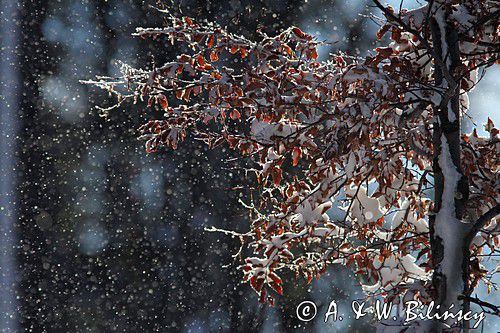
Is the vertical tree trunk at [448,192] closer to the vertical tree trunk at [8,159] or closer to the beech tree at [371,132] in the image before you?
the beech tree at [371,132]

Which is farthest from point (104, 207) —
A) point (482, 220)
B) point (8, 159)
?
point (482, 220)

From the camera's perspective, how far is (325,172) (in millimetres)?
2891

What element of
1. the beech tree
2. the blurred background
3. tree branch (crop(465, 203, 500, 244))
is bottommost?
tree branch (crop(465, 203, 500, 244))

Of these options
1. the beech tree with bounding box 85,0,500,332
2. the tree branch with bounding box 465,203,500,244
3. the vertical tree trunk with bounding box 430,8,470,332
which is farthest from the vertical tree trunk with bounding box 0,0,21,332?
the tree branch with bounding box 465,203,500,244

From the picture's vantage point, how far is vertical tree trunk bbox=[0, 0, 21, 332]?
841 centimetres

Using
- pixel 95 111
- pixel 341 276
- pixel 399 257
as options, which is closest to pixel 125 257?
pixel 95 111

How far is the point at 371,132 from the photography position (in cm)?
242

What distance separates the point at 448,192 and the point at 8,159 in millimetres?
7880

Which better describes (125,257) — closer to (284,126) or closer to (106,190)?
(106,190)

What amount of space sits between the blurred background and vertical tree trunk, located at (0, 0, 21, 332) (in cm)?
2

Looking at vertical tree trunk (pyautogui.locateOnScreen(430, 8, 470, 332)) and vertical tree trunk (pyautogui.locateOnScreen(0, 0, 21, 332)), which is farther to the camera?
vertical tree trunk (pyautogui.locateOnScreen(0, 0, 21, 332))

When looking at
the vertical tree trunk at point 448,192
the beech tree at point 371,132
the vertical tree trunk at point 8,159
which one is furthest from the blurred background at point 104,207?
the vertical tree trunk at point 448,192

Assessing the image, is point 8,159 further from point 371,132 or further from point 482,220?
point 482,220

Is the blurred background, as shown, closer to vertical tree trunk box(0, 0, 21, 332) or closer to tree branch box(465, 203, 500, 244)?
vertical tree trunk box(0, 0, 21, 332)
